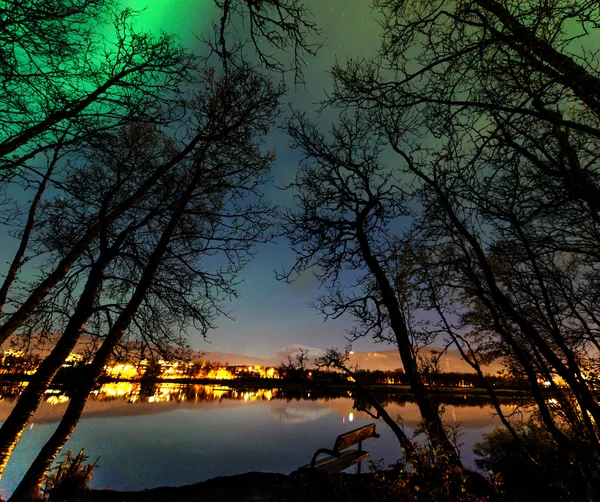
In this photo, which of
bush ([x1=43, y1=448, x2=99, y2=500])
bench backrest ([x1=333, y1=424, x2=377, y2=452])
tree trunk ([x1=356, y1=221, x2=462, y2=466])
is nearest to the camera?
tree trunk ([x1=356, y1=221, x2=462, y2=466])

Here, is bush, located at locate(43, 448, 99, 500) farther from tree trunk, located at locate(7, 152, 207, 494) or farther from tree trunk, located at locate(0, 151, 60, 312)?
tree trunk, located at locate(0, 151, 60, 312)

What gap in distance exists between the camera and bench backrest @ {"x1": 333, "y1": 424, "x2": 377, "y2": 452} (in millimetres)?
6266

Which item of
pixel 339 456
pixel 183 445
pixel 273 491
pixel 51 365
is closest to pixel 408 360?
pixel 339 456

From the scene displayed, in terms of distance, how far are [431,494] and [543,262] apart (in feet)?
22.7

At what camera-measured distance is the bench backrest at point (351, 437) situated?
6266mm

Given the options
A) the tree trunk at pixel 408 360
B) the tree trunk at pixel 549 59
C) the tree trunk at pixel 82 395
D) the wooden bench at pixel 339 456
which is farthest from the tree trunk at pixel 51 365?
the tree trunk at pixel 549 59

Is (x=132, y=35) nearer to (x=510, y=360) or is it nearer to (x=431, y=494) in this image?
(x=431, y=494)

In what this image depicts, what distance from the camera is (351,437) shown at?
6922mm

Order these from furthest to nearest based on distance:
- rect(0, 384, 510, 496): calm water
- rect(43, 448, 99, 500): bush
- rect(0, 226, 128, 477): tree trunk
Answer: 1. rect(0, 384, 510, 496): calm water
2. rect(43, 448, 99, 500): bush
3. rect(0, 226, 128, 477): tree trunk

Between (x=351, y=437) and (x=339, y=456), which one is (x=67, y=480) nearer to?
(x=339, y=456)

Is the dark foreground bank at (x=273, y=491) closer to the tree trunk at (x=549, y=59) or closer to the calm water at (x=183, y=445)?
the calm water at (x=183, y=445)

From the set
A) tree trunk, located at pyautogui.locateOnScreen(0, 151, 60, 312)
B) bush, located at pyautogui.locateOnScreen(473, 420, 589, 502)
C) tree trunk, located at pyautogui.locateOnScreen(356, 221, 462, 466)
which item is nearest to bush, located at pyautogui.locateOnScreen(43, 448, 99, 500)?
tree trunk, located at pyautogui.locateOnScreen(0, 151, 60, 312)

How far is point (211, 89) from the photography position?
8008 mm

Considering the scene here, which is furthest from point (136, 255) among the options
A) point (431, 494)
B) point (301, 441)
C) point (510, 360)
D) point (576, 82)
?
point (301, 441)
